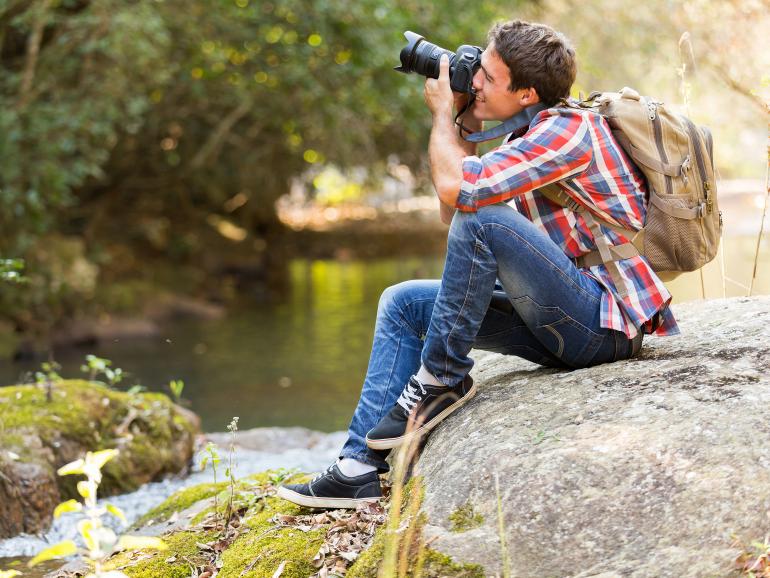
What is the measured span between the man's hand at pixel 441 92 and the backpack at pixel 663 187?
0.42 m

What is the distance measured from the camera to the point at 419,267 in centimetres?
1841

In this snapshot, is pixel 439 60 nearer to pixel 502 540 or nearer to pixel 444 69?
pixel 444 69

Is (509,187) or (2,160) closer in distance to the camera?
(509,187)

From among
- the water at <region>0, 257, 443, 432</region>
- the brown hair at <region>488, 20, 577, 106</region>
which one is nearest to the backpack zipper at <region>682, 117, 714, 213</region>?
the brown hair at <region>488, 20, 577, 106</region>

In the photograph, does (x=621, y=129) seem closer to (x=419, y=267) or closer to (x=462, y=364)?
(x=462, y=364)

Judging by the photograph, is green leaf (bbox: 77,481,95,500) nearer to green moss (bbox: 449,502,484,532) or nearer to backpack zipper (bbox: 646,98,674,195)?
green moss (bbox: 449,502,484,532)

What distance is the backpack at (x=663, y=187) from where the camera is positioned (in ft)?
10.1

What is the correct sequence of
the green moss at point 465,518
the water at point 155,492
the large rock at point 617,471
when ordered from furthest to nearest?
the water at point 155,492 → the green moss at point 465,518 → the large rock at point 617,471

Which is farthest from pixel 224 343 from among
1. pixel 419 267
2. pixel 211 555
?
pixel 211 555

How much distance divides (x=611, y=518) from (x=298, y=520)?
122 cm

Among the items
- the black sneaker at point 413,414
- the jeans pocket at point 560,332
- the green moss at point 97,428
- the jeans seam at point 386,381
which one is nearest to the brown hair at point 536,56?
the jeans pocket at point 560,332

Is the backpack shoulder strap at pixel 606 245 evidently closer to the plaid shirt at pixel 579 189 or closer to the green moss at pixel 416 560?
the plaid shirt at pixel 579 189

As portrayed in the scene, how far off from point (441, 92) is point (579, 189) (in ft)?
1.92

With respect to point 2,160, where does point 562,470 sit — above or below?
below
